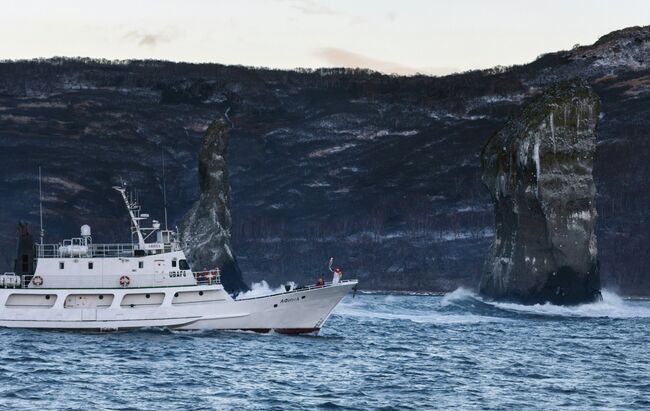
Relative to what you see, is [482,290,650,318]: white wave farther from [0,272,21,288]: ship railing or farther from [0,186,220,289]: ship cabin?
[0,272,21,288]: ship railing

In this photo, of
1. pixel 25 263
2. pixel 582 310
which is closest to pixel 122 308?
pixel 25 263

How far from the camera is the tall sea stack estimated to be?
15850 cm

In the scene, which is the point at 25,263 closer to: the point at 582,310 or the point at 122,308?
the point at 122,308

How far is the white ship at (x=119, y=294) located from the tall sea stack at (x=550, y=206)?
6721cm

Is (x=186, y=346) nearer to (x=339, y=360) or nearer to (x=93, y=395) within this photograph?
(x=339, y=360)

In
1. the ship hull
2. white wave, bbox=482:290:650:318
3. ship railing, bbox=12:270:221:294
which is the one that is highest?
ship railing, bbox=12:270:221:294

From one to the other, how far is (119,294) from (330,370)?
22.0 m

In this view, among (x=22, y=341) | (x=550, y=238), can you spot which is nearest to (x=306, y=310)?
(x=22, y=341)

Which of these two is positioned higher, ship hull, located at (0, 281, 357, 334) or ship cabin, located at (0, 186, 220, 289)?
ship cabin, located at (0, 186, 220, 289)

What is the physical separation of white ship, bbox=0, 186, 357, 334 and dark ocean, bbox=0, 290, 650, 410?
1.14 meters

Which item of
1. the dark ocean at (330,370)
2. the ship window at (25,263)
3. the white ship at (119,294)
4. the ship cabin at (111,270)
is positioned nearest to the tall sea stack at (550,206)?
the dark ocean at (330,370)

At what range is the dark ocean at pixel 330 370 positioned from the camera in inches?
2731

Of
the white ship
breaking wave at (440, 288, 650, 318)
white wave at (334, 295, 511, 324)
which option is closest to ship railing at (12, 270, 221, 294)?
the white ship

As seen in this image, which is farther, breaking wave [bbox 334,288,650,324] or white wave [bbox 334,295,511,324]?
breaking wave [bbox 334,288,650,324]
